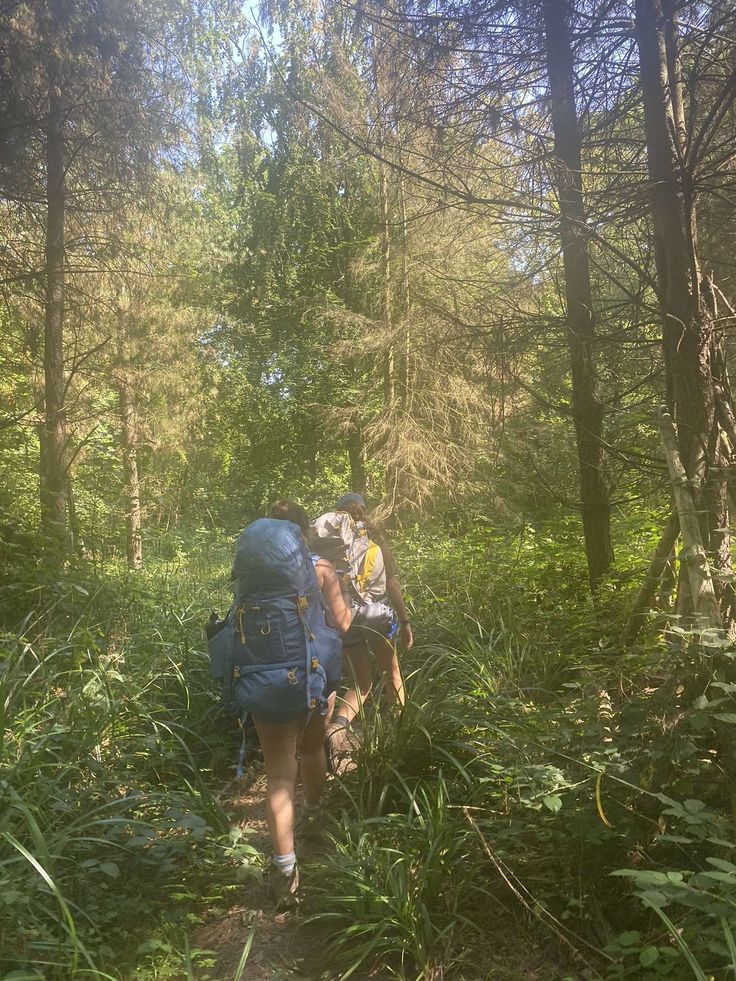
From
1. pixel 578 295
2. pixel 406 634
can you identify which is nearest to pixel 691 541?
pixel 406 634

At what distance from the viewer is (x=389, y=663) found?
15.4ft

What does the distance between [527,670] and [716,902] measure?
2903 mm

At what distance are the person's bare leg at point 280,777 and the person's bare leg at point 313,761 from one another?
40cm

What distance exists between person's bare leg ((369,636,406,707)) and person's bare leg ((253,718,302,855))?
52.3 inches

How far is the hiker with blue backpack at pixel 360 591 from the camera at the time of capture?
463 centimetres

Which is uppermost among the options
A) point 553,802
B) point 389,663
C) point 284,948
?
point 389,663

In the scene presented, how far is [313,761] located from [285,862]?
71 cm

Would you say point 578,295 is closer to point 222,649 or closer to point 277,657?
point 277,657

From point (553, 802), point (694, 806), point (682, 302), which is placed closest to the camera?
point (694, 806)

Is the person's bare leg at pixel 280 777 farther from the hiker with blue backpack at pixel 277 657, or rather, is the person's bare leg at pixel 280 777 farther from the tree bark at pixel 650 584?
the tree bark at pixel 650 584

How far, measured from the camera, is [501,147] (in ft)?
18.8

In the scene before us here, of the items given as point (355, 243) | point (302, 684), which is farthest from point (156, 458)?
point (302, 684)

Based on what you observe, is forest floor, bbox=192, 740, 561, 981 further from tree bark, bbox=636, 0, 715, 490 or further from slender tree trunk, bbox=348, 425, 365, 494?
slender tree trunk, bbox=348, 425, 365, 494

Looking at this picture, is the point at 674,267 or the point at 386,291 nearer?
the point at 674,267
